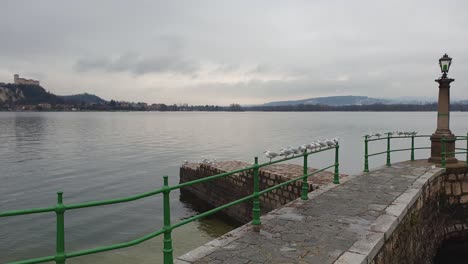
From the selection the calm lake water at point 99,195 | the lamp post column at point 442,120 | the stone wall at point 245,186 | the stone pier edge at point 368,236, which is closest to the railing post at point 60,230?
the stone pier edge at point 368,236

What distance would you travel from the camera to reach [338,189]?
8562mm

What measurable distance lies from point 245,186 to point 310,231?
8.51 m

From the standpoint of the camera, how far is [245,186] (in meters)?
14.0

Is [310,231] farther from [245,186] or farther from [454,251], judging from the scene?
[245,186]

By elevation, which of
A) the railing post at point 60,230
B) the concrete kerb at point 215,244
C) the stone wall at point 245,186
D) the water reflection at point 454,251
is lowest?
the water reflection at point 454,251

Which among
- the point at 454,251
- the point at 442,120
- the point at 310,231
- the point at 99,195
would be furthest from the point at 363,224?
the point at 99,195

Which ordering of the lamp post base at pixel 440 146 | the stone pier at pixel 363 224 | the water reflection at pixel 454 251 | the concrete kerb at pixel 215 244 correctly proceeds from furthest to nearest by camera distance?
the lamp post base at pixel 440 146, the water reflection at pixel 454 251, the stone pier at pixel 363 224, the concrete kerb at pixel 215 244

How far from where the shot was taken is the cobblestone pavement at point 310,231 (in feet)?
14.9

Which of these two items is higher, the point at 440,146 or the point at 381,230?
the point at 440,146

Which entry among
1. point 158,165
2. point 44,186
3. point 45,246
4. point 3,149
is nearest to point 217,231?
point 45,246

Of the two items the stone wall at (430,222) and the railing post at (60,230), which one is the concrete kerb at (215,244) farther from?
the stone wall at (430,222)

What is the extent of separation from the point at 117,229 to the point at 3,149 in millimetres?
28049

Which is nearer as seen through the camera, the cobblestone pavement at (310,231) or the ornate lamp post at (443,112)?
the cobblestone pavement at (310,231)

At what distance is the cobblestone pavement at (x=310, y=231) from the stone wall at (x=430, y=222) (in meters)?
0.43
